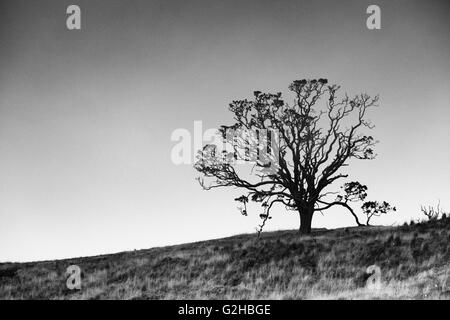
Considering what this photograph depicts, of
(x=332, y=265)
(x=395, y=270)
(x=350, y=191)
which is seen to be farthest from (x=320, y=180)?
(x=395, y=270)

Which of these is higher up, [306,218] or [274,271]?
[306,218]

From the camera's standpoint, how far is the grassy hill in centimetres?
1617

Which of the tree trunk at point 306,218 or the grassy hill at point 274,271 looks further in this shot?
the tree trunk at point 306,218

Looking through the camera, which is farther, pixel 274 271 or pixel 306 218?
pixel 306 218

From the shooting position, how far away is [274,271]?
19828 mm

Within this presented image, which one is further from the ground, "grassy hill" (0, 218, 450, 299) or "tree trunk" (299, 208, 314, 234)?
"tree trunk" (299, 208, 314, 234)

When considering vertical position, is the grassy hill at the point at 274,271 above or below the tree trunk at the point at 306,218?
below

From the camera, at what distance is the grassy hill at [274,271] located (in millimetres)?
16172

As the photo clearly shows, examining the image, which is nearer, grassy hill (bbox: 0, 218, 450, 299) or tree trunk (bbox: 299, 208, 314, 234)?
grassy hill (bbox: 0, 218, 450, 299)
